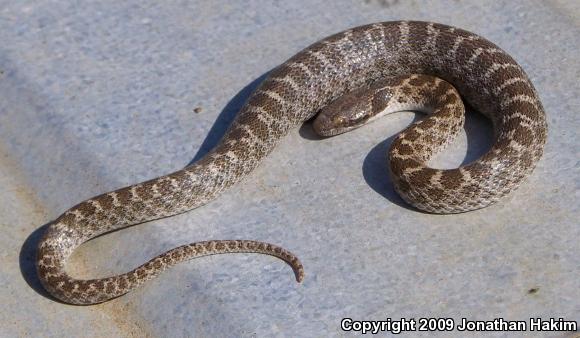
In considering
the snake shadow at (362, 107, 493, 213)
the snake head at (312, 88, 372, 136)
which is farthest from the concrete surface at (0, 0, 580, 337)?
the snake head at (312, 88, 372, 136)

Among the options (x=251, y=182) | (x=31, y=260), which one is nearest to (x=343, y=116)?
(x=251, y=182)

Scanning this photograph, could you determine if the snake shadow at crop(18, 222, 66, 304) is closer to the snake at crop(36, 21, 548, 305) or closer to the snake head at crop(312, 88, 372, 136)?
the snake at crop(36, 21, 548, 305)

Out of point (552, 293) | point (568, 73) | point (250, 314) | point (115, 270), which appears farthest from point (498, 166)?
point (115, 270)

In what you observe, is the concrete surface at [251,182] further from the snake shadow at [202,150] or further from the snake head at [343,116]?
the snake head at [343,116]

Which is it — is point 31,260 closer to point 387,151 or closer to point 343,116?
point 343,116

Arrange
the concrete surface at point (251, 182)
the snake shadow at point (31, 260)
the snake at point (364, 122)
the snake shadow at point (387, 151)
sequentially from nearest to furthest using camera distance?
the concrete surface at point (251, 182) → the snake at point (364, 122) → the snake shadow at point (31, 260) → the snake shadow at point (387, 151)

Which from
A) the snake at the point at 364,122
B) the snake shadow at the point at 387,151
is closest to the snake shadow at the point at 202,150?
the snake at the point at 364,122

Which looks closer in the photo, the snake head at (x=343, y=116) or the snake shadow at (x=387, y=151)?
the snake shadow at (x=387, y=151)
